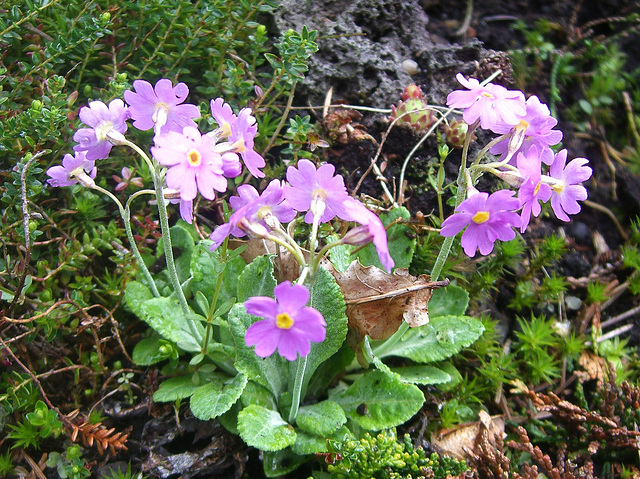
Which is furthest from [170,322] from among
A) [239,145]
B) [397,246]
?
[397,246]

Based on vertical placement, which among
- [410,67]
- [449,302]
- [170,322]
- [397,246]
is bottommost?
[449,302]

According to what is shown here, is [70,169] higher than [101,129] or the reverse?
the reverse

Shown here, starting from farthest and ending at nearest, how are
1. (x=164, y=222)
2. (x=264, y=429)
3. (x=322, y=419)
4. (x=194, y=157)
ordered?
1. (x=322, y=419)
2. (x=264, y=429)
3. (x=164, y=222)
4. (x=194, y=157)

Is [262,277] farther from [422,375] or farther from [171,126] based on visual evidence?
[422,375]

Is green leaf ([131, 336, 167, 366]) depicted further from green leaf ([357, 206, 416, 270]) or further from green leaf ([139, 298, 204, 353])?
green leaf ([357, 206, 416, 270])

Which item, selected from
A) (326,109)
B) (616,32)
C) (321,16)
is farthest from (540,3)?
(326,109)

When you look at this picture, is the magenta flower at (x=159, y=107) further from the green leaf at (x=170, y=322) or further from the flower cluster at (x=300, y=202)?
the green leaf at (x=170, y=322)

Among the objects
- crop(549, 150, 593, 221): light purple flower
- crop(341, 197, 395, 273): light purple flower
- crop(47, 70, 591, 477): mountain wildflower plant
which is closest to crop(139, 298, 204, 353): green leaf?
crop(47, 70, 591, 477): mountain wildflower plant
